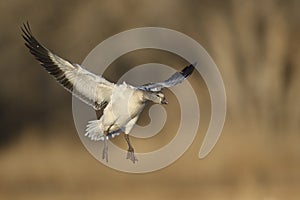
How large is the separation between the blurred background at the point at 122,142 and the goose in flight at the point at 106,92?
1671mm

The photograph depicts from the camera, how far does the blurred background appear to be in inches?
159

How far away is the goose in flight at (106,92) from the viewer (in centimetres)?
215

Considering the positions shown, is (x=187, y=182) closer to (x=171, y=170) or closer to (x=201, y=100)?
(x=171, y=170)

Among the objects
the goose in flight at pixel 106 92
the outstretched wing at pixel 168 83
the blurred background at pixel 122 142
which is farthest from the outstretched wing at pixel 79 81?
the blurred background at pixel 122 142

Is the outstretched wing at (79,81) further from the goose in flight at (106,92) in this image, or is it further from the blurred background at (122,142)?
the blurred background at (122,142)

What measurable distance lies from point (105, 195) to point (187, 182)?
0.44 m

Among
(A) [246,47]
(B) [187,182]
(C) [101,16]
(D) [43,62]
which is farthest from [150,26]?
(D) [43,62]

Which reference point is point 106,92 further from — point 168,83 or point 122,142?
point 122,142

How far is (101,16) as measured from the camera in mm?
4137

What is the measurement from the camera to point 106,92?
229cm

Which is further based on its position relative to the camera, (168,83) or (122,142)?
(122,142)

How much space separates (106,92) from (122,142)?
1764mm

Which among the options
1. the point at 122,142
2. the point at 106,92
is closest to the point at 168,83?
the point at 106,92

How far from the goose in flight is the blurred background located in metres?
1.67
